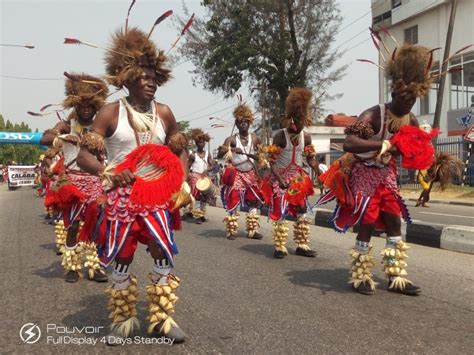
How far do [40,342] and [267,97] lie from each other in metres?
25.7

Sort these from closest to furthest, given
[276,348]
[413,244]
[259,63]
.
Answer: [276,348] → [413,244] → [259,63]

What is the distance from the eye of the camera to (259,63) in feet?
88.0

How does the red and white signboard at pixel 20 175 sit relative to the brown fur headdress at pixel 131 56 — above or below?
below

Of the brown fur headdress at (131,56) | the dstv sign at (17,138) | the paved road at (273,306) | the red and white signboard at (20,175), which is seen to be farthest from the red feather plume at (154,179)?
the red and white signboard at (20,175)

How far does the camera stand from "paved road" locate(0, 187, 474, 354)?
346cm

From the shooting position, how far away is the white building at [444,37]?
1049 inches

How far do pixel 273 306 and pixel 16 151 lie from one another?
284 ft

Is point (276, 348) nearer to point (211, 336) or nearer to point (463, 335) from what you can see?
point (211, 336)

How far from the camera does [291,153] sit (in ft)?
22.8

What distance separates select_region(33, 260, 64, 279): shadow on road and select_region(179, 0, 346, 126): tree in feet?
69.3

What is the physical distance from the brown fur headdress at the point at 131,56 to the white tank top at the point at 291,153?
11.2 feet

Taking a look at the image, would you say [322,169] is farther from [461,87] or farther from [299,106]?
[461,87]

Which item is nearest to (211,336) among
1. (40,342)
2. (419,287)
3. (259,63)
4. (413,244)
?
(40,342)

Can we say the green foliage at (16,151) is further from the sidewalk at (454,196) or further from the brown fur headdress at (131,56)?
the brown fur headdress at (131,56)
